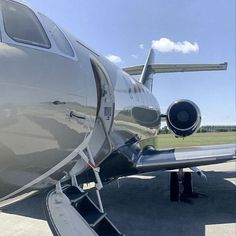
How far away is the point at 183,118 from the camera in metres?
12.1

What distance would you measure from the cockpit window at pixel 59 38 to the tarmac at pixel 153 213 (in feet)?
7.64

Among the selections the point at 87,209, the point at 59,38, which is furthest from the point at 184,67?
the point at 59,38

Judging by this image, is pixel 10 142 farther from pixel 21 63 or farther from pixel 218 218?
pixel 218 218

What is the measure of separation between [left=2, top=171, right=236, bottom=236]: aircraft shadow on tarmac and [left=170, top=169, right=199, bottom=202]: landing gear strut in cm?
27

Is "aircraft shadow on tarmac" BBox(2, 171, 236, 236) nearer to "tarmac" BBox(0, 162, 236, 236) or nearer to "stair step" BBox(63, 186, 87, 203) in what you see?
"tarmac" BBox(0, 162, 236, 236)

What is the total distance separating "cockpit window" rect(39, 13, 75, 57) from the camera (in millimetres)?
4059

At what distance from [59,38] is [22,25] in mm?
669

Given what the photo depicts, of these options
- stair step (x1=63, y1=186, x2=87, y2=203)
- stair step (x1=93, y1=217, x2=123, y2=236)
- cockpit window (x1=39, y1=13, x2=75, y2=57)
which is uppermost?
cockpit window (x1=39, y1=13, x2=75, y2=57)

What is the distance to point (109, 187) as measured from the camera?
11516mm

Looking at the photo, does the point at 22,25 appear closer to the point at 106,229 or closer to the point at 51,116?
the point at 51,116

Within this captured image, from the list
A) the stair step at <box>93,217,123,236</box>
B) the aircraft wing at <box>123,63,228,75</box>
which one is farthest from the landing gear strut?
the aircraft wing at <box>123,63,228,75</box>

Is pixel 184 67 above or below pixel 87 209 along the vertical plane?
above

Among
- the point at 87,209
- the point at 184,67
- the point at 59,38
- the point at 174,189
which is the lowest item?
the point at 174,189

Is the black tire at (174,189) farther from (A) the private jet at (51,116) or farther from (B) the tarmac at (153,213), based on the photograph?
(A) the private jet at (51,116)
